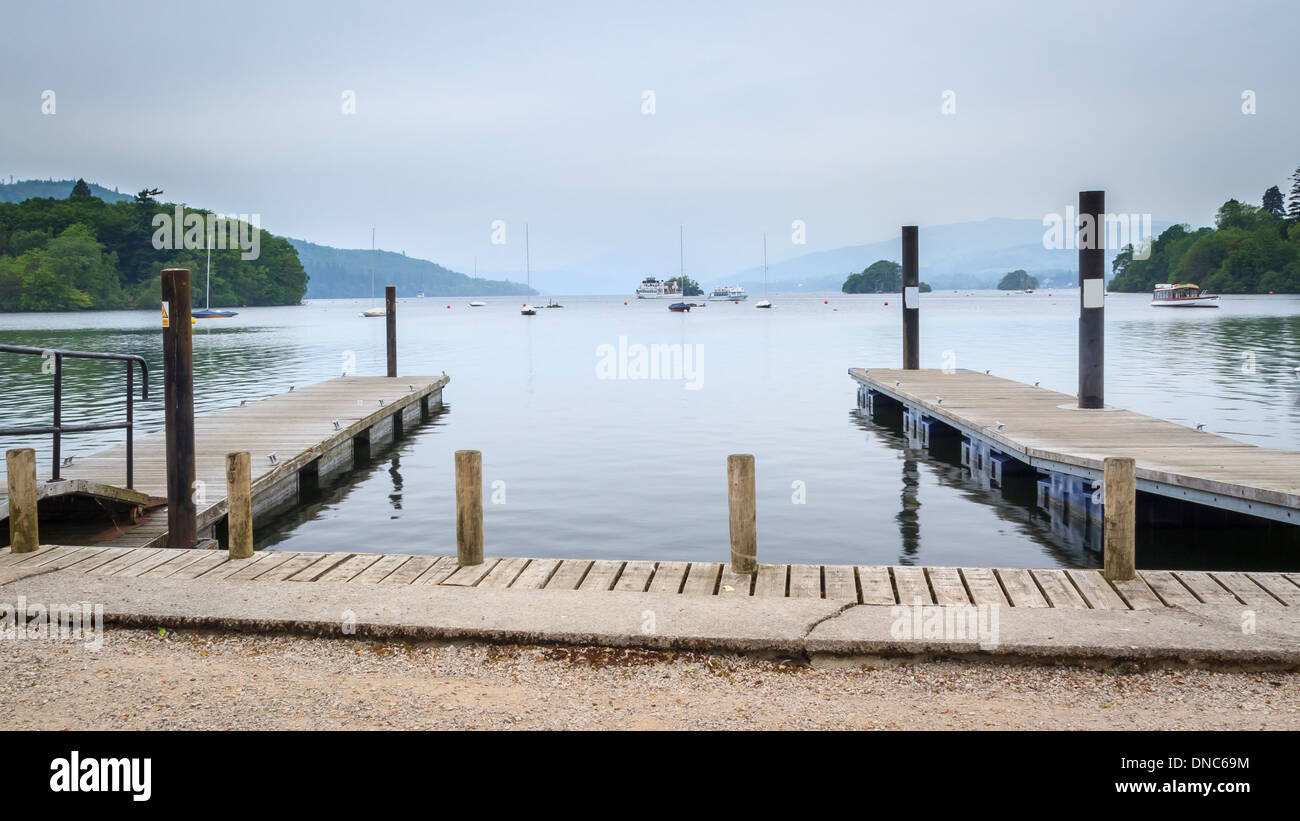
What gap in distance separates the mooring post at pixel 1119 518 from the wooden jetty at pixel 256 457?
760 cm

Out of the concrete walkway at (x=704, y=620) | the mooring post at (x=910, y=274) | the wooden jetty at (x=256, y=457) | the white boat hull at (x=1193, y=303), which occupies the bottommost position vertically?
the concrete walkway at (x=704, y=620)

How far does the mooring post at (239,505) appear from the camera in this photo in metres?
7.95

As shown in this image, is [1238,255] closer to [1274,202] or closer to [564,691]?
[1274,202]

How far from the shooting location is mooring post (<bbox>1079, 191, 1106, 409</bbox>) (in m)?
14.2

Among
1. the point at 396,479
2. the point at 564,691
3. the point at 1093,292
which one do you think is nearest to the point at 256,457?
the point at 396,479

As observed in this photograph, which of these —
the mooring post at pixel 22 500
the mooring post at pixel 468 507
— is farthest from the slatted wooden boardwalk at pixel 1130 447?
the mooring post at pixel 22 500

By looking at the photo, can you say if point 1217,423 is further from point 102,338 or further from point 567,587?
point 102,338

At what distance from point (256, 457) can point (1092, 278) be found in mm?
11026

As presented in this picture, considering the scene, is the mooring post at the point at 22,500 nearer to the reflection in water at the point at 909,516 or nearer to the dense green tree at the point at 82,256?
the reflection in water at the point at 909,516

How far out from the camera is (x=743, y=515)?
7.35m

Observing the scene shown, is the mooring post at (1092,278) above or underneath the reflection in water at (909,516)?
above

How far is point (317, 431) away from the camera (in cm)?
1546

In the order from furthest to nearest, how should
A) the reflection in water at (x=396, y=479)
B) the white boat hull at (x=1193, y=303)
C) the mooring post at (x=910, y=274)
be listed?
the white boat hull at (x=1193, y=303)
the mooring post at (x=910, y=274)
the reflection in water at (x=396, y=479)
